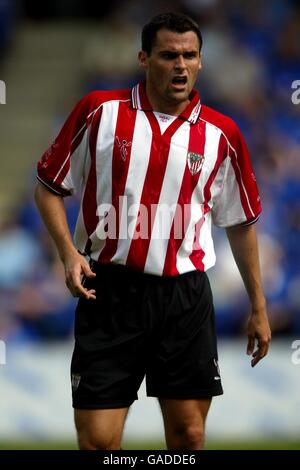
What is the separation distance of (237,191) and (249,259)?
0.28 metres

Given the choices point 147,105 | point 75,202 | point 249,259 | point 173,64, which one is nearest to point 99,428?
point 249,259

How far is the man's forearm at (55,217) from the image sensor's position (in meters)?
4.24

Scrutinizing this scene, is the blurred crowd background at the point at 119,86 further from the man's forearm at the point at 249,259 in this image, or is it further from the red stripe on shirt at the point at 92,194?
the red stripe on shirt at the point at 92,194

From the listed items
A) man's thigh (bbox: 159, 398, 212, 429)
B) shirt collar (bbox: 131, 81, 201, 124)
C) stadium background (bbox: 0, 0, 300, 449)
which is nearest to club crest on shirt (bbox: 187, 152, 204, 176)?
shirt collar (bbox: 131, 81, 201, 124)

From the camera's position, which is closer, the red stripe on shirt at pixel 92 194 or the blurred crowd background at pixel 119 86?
the red stripe on shirt at pixel 92 194

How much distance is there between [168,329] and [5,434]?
3225 mm

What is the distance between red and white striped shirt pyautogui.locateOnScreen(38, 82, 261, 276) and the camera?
4270mm

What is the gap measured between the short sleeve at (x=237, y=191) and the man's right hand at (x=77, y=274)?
71cm

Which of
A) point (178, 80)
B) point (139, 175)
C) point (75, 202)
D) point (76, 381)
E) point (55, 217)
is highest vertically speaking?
point (178, 80)

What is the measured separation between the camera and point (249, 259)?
4555 mm

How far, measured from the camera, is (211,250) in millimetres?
4488

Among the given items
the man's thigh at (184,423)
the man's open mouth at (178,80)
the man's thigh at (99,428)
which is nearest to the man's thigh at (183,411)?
the man's thigh at (184,423)

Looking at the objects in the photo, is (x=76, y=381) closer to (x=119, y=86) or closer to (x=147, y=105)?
Result: (x=147, y=105)

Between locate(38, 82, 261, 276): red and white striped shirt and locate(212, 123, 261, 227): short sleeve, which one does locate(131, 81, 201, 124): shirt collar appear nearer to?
locate(38, 82, 261, 276): red and white striped shirt
